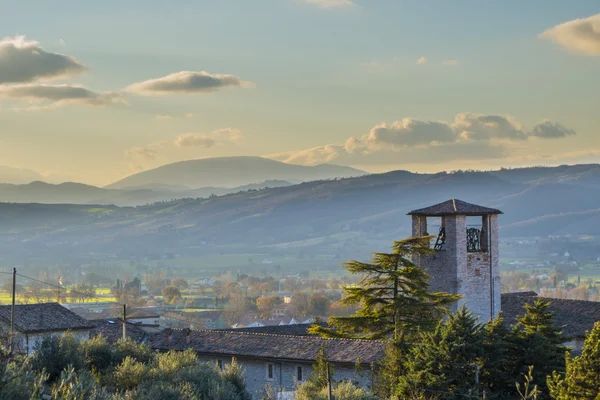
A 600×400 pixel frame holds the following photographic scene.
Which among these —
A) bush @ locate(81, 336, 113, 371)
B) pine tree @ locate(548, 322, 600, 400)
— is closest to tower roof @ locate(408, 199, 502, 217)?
pine tree @ locate(548, 322, 600, 400)

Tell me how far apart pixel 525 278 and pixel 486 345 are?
456 feet

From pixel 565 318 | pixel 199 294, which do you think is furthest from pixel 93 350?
pixel 199 294

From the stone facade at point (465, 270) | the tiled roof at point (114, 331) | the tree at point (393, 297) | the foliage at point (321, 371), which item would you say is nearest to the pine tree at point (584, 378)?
the foliage at point (321, 371)

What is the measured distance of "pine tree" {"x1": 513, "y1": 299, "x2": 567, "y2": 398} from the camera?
30203mm

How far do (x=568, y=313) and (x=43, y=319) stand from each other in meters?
21.0

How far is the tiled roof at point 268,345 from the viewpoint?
32469mm

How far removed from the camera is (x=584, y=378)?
26.4 m

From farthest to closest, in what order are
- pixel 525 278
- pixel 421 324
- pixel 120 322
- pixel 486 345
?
pixel 525 278
pixel 120 322
pixel 421 324
pixel 486 345

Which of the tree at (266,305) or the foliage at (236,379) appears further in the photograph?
the tree at (266,305)

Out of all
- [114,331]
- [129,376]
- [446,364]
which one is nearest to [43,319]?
[114,331]

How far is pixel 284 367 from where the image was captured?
3397 cm

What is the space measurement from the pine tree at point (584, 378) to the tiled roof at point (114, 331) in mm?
19106

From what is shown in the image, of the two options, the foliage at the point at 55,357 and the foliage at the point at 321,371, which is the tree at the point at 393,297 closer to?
the foliage at the point at 321,371

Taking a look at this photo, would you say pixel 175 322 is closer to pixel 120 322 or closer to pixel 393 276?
pixel 120 322
